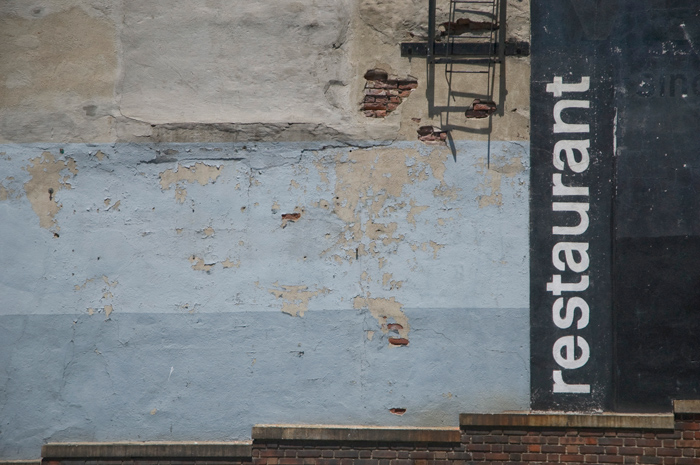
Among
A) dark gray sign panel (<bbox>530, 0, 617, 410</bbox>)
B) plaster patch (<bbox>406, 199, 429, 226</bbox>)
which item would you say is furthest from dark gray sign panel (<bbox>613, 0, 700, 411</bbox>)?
plaster patch (<bbox>406, 199, 429, 226</bbox>)

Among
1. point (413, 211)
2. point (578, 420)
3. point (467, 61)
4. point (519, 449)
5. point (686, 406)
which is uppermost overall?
point (467, 61)

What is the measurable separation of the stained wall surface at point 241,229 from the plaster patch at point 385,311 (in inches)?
0.7

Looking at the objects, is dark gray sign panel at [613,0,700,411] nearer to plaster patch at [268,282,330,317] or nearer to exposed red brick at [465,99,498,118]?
exposed red brick at [465,99,498,118]

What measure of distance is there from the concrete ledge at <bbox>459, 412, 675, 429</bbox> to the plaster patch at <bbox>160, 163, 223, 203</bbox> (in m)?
3.22

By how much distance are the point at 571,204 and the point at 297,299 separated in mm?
2644

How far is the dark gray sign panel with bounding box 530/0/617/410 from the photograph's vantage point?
5.47m

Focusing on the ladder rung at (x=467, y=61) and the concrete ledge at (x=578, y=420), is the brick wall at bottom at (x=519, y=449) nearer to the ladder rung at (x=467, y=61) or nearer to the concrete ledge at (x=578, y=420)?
the concrete ledge at (x=578, y=420)

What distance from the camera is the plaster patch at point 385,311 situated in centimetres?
555

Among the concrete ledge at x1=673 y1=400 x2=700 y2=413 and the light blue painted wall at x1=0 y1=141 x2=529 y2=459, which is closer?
the concrete ledge at x1=673 y1=400 x2=700 y2=413

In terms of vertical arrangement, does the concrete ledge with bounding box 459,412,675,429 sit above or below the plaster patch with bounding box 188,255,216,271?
below

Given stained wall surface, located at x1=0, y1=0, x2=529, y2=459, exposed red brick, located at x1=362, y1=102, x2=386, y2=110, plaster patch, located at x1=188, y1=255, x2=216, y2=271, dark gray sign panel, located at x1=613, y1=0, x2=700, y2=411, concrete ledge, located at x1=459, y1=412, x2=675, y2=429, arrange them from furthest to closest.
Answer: exposed red brick, located at x1=362, y1=102, x2=386, y2=110
plaster patch, located at x1=188, y1=255, x2=216, y2=271
stained wall surface, located at x1=0, y1=0, x2=529, y2=459
dark gray sign panel, located at x1=613, y1=0, x2=700, y2=411
concrete ledge, located at x1=459, y1=412, x2=675, y2=429

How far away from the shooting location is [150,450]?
543cm

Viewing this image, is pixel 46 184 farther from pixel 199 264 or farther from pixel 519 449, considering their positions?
pixel 519 449

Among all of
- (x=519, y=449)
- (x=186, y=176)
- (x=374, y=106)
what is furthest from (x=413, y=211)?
(x=519, y=449)
